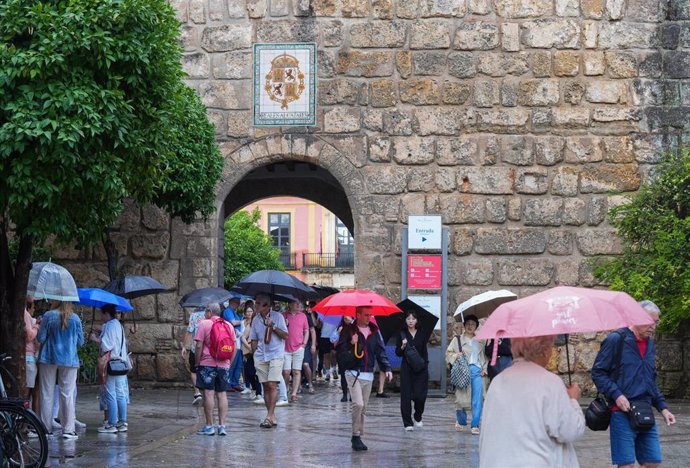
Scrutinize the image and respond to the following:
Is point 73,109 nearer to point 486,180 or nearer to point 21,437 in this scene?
point 21,437

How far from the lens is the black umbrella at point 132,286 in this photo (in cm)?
1746

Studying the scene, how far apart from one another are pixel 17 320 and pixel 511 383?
696 cm

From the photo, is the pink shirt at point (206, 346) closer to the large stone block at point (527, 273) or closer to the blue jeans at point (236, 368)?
the blue jeans at point (236, 368)

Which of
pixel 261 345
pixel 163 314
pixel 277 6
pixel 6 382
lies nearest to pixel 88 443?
pixel 6 382

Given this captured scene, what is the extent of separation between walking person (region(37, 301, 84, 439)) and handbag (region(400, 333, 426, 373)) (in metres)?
3.88

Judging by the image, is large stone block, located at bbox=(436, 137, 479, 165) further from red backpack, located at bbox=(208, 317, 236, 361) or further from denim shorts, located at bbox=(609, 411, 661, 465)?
denim shorts, located at bbox=(609, 411, 661, 465)

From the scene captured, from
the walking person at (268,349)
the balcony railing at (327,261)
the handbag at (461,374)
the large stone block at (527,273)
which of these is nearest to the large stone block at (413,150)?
the large stone block at (527,273)

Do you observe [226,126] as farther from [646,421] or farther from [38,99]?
[646,421]

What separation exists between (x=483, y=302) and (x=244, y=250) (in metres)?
36.0

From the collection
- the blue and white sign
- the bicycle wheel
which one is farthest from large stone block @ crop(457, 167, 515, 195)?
the bicycle wheel

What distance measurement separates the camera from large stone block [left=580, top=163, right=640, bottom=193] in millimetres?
19984

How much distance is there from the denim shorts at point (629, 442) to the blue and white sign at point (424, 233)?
11113 millimetres

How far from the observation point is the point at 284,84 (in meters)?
20.2

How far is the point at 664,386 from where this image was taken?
19.7m
